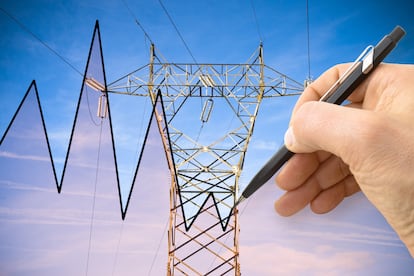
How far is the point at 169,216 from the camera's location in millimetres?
3975

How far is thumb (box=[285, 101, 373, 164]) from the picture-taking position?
585 mm

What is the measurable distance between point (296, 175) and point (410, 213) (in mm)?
394

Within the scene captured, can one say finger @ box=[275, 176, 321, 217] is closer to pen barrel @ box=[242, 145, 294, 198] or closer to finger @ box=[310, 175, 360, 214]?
finger @ box=[310, 175, 360, 214]

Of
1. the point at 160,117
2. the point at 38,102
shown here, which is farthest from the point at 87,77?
the point at 160,117

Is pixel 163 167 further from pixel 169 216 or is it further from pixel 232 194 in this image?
pixel 232 194

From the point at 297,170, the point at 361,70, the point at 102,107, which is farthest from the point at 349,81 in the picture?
the point at 102,107

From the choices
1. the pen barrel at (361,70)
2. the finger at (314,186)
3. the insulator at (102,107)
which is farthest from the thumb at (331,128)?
the insulator at (102,107)

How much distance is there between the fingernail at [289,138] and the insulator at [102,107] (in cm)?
276

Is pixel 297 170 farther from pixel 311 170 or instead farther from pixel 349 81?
pixel 349 81

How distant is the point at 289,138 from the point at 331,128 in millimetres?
160

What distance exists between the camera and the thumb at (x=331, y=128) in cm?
59

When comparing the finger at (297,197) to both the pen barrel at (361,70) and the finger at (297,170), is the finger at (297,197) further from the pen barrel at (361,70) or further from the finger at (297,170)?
the pen barrel at (361,70)

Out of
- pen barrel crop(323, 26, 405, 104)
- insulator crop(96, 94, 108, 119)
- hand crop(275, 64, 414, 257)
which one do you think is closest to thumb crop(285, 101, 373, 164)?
hand crop(275, 64, 414, 257)

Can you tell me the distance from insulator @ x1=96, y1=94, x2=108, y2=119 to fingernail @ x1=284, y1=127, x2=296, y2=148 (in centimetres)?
276
